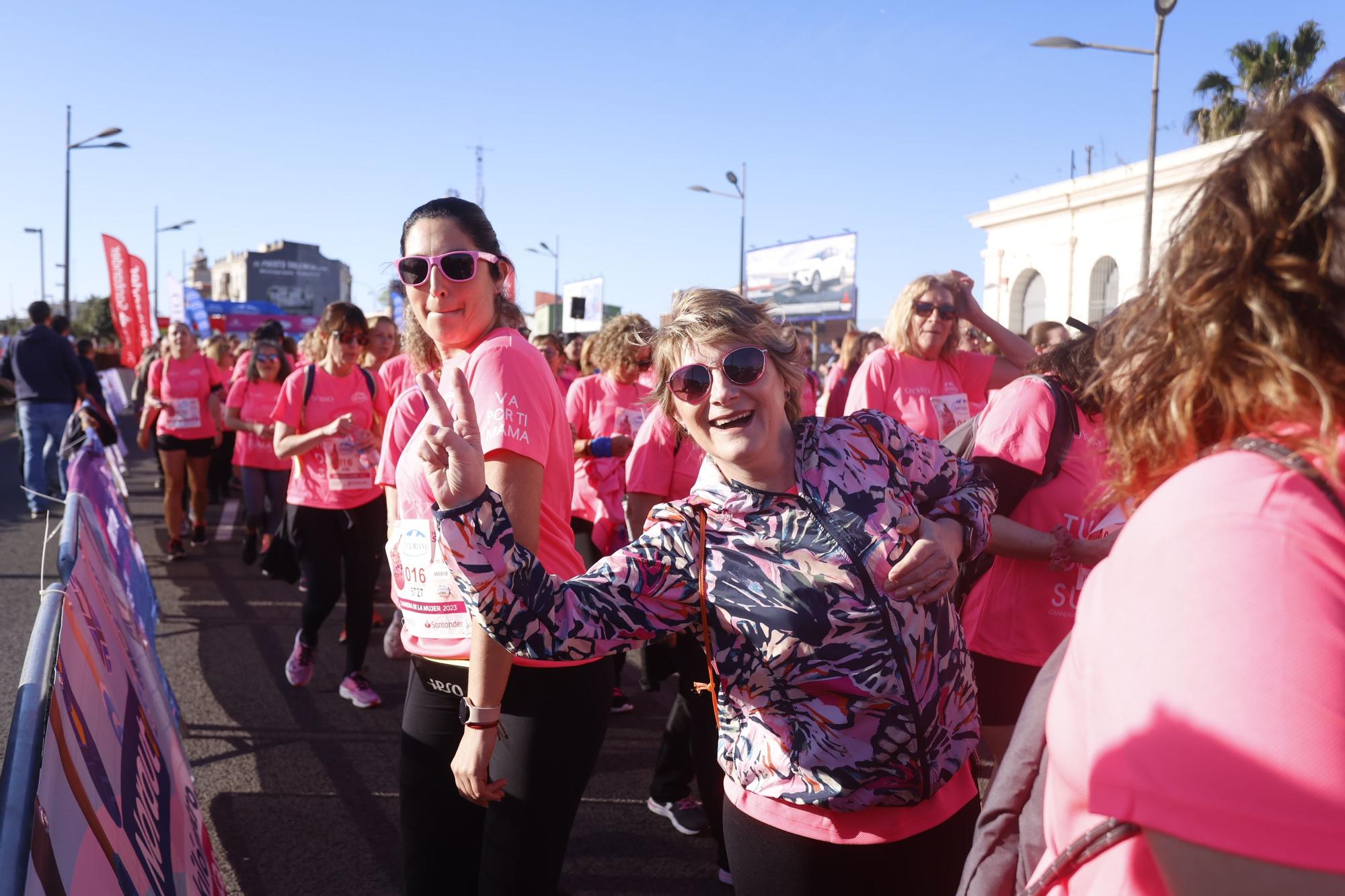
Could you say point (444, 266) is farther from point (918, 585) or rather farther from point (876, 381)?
point (876, 381)

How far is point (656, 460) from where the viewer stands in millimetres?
3959

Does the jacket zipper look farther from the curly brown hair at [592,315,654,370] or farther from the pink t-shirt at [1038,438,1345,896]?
the curly brown hair at [592,315,654,370]

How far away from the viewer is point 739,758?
6.54 feet

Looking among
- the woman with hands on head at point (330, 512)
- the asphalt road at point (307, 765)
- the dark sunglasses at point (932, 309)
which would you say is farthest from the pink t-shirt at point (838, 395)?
the woman with hands on head at point (330, 512)

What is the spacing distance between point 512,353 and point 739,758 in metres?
1.02

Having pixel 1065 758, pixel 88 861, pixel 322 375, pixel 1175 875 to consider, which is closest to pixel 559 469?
pixel 88 861

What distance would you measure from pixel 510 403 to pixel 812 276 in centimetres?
5060

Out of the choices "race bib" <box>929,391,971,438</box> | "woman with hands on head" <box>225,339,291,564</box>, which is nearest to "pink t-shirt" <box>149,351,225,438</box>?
"woman with hands on head" <box>225,339,291,564</box>

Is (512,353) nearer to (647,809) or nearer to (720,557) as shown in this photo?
(720,557)

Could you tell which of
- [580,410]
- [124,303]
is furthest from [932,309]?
[124,303]

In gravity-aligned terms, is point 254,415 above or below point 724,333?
below

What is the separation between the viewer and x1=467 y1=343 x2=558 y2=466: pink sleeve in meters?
2.13

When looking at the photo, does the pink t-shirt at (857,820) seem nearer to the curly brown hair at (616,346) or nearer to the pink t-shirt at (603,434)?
the curly brown hair at (616,346)

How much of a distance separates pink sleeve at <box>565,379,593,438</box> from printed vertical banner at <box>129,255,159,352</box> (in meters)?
19.8
